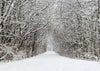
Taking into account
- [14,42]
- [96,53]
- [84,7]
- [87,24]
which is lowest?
[96,53]

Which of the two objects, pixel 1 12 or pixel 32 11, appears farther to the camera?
pixel 32 11

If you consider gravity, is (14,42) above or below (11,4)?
below

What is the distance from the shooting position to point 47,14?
1989cm

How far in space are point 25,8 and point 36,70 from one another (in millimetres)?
11601

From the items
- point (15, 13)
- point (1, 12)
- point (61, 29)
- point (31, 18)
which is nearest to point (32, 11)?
point (31, 18)

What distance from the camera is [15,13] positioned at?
1462cm

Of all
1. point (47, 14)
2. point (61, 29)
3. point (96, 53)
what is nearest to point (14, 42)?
point (47, 14)

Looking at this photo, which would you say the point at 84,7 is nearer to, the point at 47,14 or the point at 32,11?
the point at 47,14

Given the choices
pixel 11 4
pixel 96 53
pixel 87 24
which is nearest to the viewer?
pixel 11 4

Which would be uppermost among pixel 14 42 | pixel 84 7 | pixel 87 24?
pixel 84 7

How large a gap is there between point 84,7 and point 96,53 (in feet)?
17.1

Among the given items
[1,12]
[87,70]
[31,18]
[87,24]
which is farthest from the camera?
[87,24]

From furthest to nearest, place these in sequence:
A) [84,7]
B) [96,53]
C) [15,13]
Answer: [84,7] → [96,53] → [15,13]

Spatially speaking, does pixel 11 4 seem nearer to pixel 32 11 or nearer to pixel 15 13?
pixel 15 13
